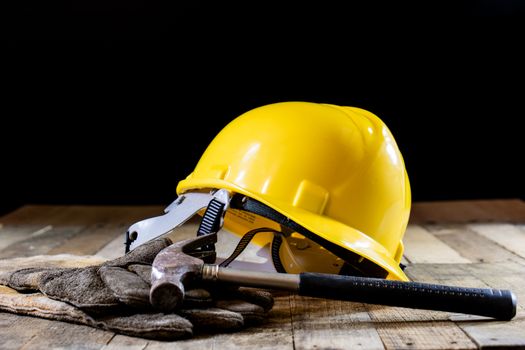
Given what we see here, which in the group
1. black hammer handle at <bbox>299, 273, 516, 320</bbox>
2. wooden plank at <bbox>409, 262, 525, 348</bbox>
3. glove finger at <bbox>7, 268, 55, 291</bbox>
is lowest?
Result: wooden plank at <bbox>409, 262, 525, 348</bbox>

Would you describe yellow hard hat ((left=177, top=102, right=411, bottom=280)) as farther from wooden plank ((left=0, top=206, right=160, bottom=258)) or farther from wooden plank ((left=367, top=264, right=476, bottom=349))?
wooden plank ((left=0, top=206, right=160, bottom=258))

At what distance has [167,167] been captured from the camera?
478cm

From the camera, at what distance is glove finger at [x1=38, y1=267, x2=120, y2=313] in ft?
5.89

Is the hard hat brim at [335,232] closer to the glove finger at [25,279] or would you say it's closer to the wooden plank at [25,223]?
the glove finger at [25,279]

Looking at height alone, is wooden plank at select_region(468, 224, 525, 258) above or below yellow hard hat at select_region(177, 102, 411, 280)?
below

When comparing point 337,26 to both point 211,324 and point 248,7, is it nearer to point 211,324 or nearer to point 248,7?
point 248,7

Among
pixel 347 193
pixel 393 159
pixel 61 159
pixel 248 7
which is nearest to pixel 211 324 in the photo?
pixel 347 193

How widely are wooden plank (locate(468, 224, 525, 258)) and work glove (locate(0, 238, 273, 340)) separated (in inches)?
57.1

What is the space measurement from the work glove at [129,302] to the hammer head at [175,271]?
0.04 m

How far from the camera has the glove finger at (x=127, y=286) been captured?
177 centimetres

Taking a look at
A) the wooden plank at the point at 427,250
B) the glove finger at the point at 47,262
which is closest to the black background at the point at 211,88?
the wooden plank at the point at 427,250

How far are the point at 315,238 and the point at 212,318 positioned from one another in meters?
0.40

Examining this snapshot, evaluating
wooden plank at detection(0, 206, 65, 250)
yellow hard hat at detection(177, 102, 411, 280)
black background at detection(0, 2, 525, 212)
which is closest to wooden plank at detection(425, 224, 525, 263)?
yellow hard hat at detection(177, 102, 411, 280)

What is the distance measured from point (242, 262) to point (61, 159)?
268 centimetres
